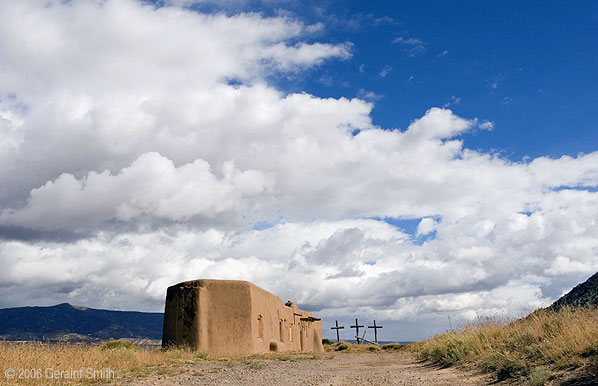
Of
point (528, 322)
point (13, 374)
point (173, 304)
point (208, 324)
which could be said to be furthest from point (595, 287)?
point (13, 374)

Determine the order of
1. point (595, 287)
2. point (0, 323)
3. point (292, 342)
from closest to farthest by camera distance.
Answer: point (595, 287) → point (292, 342) → point (0, 323)

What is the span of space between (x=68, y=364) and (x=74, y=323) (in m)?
116

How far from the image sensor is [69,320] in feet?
383

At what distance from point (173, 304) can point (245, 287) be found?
397 centimetres

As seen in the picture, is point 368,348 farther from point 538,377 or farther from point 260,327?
point 538,377

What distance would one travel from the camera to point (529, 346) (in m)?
12.1

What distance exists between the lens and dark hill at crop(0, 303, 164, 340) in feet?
356

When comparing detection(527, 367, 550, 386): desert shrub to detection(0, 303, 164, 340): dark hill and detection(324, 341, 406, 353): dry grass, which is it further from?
detection(0, 303, 164, 340): dark hill

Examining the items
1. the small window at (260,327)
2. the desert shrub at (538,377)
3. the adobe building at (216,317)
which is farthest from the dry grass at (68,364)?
the desert shrub at (538,377)

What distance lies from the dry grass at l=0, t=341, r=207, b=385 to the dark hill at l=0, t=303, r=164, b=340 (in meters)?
96.3

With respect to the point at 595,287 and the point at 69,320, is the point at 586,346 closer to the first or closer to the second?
the point at 595,287

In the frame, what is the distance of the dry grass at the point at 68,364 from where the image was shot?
459 inches

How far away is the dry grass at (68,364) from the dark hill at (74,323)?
3793 inches

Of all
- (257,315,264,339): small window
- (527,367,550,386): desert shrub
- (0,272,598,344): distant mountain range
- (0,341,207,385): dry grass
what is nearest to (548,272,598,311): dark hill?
(527,367,550,386): desert shrub
